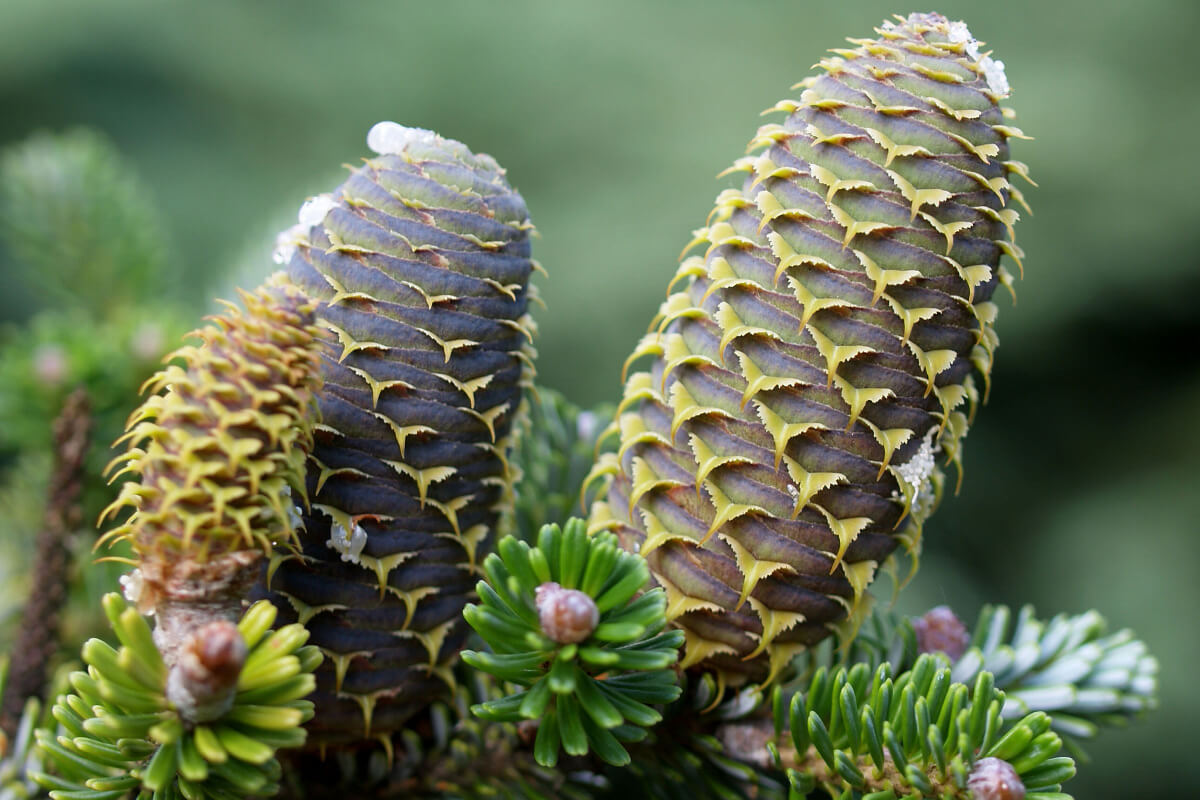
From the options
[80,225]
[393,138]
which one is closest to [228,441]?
[393,138]

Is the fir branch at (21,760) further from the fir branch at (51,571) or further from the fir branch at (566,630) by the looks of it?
the fir branch at (566,630)

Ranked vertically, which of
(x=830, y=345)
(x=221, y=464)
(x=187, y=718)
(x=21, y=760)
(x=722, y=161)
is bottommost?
(x=21, y=760)

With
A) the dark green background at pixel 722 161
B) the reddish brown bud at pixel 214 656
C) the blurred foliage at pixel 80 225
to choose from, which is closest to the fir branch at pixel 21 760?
the reddish brown bud at pixel 214 656

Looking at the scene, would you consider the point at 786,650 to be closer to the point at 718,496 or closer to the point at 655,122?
the point at 718,496

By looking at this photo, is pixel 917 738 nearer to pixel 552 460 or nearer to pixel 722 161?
pixel 552 460

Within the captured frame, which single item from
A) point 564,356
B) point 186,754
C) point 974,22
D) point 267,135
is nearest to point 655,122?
point 564,356

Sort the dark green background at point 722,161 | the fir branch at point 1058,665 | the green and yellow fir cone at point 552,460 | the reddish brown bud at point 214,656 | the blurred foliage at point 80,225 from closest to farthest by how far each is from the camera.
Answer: the reddish brown bud at point 214,656 < the fir branch at point 1058,665 < the green and yellow fir cone at point 552,460 < the blurred foliage at point 80,225 < the dark green background at point 722,161
